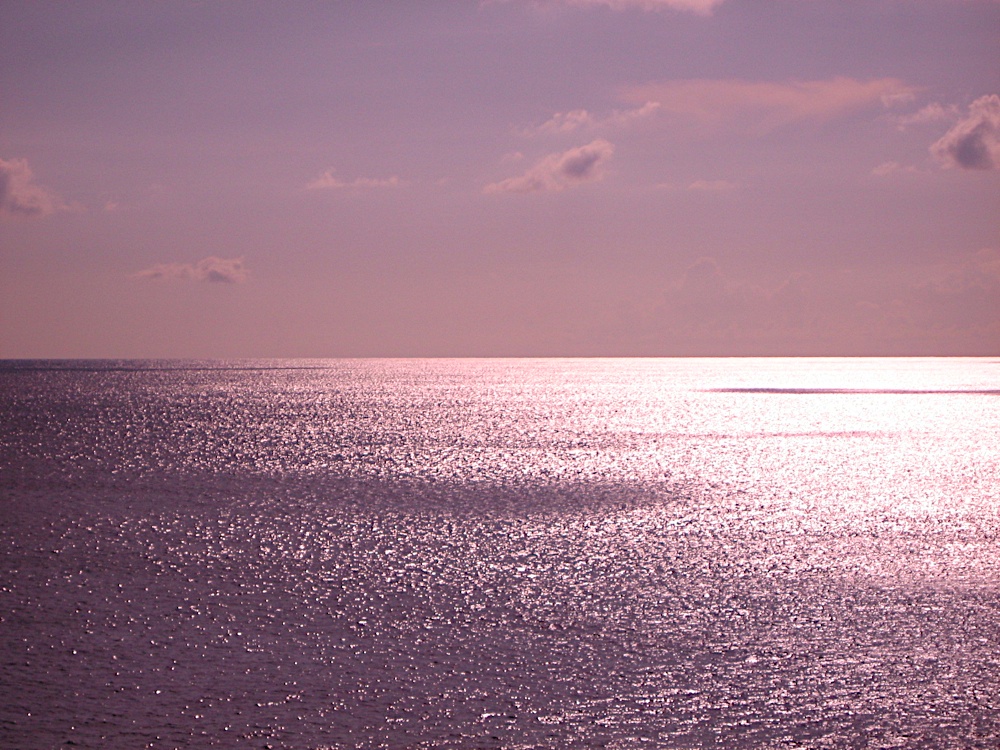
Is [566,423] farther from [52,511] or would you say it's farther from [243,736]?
[243,736]

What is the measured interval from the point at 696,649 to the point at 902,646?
430cm

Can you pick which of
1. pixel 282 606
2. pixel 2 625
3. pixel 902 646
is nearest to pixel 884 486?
pixel 902 646

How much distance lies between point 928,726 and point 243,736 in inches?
432

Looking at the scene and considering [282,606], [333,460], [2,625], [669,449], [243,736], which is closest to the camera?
[243,736]

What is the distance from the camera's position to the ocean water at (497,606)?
16.4 metres

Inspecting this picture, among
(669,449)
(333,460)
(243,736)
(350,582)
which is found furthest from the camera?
(669,449)

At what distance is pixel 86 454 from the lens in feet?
211

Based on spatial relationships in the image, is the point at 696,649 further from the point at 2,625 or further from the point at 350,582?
the point at 2,625

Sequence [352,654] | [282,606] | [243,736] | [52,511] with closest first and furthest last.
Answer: [243,736]
[352,654]
[282,606]
[52,511]

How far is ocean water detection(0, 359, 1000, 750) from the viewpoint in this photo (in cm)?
1638

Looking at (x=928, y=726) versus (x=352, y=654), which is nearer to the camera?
(x=928, y=726)

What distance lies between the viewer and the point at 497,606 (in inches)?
946

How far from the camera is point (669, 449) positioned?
74000 millimetres

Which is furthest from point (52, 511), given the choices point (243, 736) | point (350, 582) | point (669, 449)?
point (669, 449)
